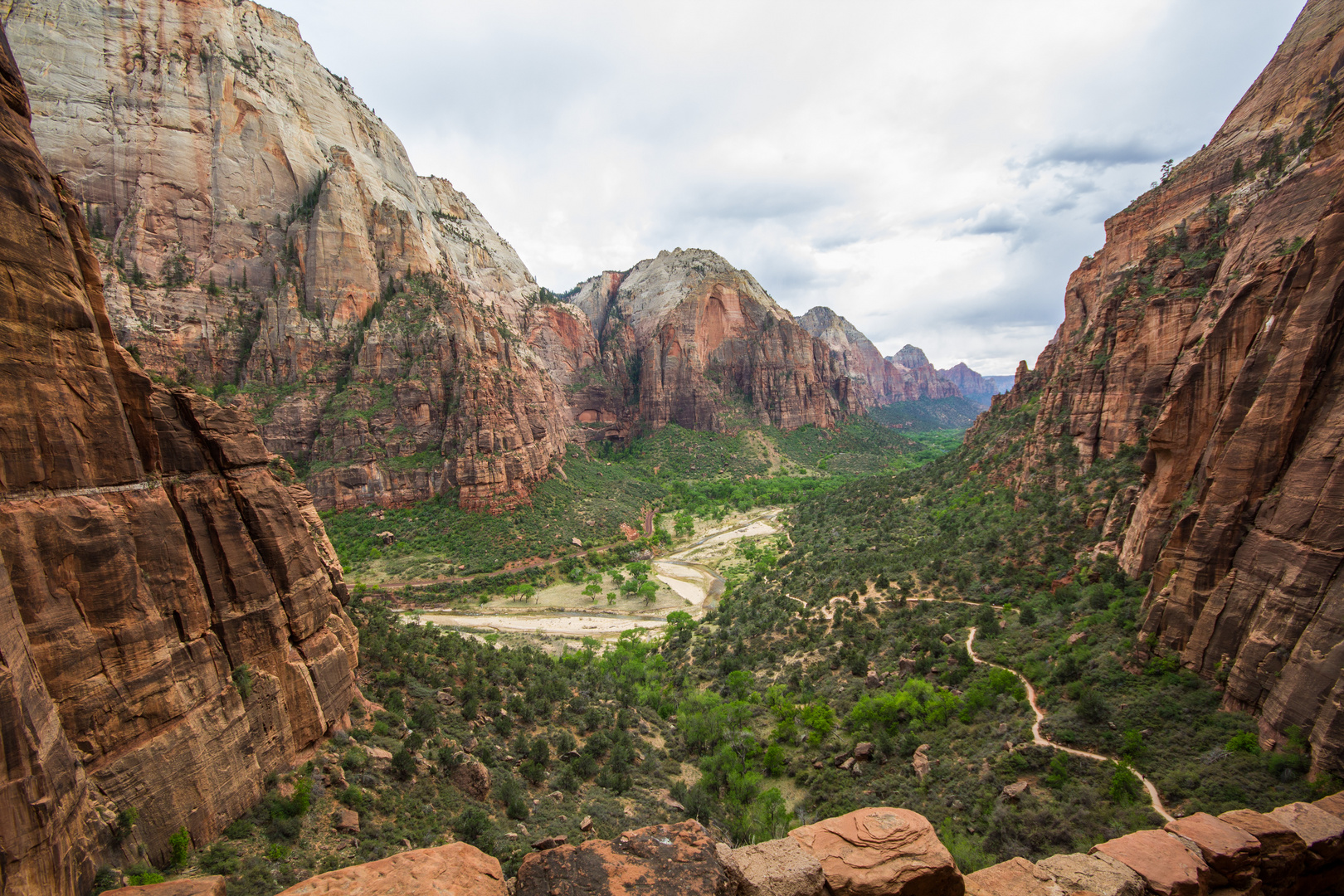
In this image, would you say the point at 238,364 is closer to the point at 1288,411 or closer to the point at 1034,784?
the point at 1034,784

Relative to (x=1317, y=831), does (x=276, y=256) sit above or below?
above

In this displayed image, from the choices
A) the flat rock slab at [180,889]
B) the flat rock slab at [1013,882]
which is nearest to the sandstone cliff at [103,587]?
the flat rock slab at [180,889]

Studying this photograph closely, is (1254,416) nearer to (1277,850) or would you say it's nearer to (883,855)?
(1277,850)

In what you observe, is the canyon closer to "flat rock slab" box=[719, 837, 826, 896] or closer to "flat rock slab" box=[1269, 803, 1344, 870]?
"flat rock slab" box=[719, 837, 826, 896]

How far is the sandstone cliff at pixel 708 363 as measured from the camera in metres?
131

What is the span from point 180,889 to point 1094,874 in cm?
1260

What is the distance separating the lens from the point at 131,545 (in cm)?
1084

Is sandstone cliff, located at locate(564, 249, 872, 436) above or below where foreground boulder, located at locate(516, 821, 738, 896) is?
above

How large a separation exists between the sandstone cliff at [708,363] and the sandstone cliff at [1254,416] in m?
96.1

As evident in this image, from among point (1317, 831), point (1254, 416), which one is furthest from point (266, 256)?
point (1317, 831)

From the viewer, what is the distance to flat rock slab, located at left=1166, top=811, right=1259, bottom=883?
26.0ft

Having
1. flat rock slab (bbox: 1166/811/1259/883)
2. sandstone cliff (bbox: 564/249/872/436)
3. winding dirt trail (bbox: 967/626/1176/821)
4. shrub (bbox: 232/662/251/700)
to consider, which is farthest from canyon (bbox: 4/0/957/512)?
flat rock slab (bbox: 1166/811/1259/883)

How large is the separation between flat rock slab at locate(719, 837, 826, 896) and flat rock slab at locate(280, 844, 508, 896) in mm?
3207

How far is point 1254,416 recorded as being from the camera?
55.1 feet
